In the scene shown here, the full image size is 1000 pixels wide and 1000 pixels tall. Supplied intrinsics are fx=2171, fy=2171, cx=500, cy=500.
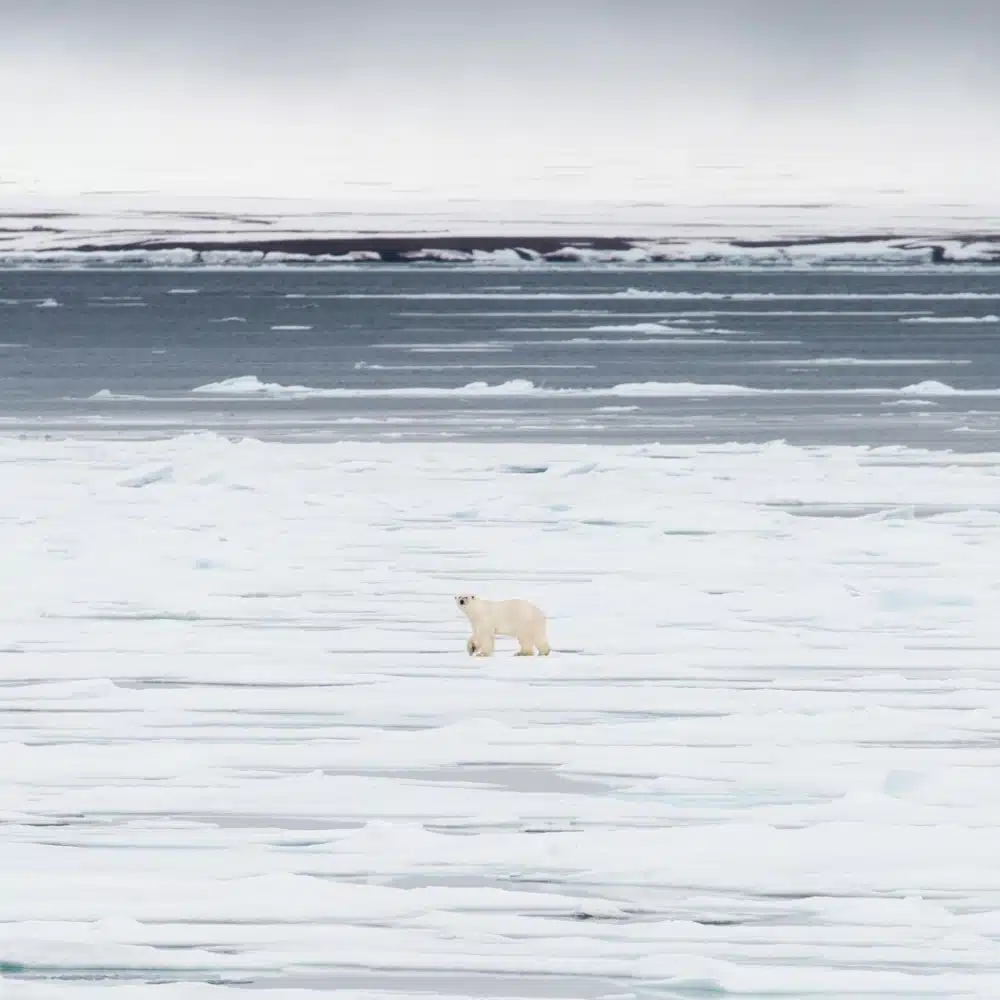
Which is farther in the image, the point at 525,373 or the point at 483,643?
the point at 525,373

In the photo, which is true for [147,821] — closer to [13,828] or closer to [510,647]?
[13,828]

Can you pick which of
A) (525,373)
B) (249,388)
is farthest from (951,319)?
(249,388)

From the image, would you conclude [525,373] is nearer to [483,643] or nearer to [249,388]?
[249,388]

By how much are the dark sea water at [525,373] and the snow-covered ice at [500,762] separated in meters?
8.50

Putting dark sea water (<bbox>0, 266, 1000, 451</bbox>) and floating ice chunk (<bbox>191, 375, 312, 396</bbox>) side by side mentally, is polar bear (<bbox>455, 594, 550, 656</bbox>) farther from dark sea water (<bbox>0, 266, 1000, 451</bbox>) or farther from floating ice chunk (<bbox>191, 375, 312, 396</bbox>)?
floating ice chunk (<bbox>191, 375, 312, 396</bbox>)

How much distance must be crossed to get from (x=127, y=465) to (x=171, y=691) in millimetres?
9304

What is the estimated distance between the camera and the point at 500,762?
6.41 metres

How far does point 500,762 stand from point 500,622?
1.78 m

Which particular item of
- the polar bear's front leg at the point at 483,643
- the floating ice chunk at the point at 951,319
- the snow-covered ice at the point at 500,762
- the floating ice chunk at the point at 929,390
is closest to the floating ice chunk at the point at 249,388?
the floating ice chunk at the point at 929,390

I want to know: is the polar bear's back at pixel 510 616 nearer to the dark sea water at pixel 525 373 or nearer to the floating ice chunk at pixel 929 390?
the dark sea water at pixel 525 373

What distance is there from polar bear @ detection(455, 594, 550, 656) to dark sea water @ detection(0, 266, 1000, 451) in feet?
35.8

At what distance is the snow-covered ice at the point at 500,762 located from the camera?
15.3 feet

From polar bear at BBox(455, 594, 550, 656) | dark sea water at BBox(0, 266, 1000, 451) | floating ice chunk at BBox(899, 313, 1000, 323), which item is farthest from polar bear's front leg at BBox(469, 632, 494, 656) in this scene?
floating ice chunk at BBox(899, 313, 1000, 323)

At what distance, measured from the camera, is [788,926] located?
15.8 feet
